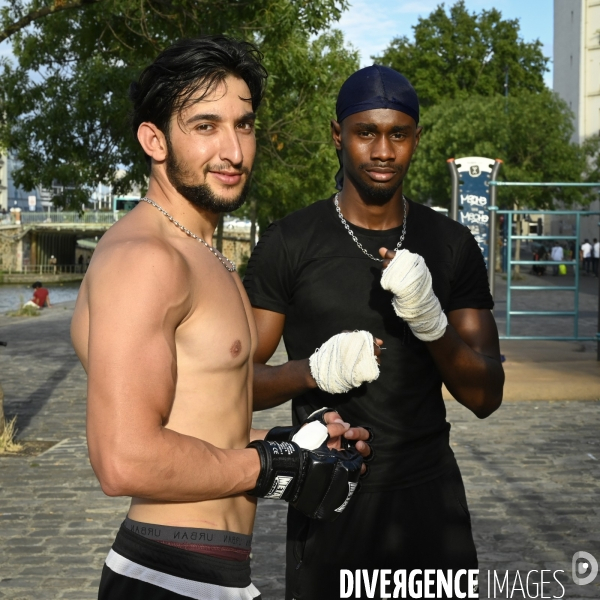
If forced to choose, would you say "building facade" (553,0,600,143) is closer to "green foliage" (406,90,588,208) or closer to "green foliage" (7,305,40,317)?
"green foliage" (406,90,588,208)

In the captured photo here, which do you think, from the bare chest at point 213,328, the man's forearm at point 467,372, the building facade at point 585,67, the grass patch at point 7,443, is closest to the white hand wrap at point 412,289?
the man's forearm at point 467,372

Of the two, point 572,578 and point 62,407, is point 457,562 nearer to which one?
point 572,578

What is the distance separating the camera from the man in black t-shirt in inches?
115

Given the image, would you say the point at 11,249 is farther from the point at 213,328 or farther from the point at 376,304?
the point at 213,328

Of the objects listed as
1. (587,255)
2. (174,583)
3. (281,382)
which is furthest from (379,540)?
(587,255)

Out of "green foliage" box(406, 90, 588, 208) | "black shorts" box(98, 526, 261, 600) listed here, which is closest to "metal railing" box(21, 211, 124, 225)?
"green foliage" box(406, 90, 588, 208)

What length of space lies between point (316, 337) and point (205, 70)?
104 centimetres

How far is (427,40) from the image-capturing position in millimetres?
50812

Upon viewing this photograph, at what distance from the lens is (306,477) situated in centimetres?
233

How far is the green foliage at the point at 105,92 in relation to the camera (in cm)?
1419

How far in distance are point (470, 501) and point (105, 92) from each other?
39.6 ft

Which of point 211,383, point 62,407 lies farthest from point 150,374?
point 62,407

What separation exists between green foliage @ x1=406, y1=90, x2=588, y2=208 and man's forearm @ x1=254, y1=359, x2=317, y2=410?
34.6 metres

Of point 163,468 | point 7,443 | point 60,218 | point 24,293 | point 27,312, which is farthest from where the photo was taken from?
point 60,218
